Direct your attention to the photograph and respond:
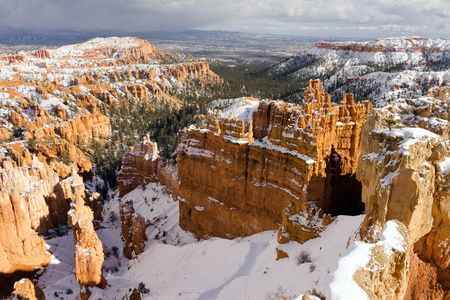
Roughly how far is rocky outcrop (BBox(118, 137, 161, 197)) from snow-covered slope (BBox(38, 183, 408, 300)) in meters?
7.46

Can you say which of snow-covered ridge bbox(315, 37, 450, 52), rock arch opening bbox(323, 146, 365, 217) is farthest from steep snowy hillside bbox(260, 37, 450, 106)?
rock arch opening bbox(323, 146, 365, 217)

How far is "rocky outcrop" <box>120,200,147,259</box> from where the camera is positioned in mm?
26422

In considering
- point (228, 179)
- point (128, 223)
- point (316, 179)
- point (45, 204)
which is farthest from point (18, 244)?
point (316, 179)

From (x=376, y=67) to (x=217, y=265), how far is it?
150427 millimetres

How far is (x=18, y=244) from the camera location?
76.6ft

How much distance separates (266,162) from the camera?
2139 centimetres

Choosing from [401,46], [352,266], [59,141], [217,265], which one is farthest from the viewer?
[401,46]

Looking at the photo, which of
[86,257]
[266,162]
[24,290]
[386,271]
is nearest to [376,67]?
[266,162]

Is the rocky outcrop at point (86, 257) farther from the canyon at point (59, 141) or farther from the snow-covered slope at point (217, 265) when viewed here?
the snow-covered slope at point (217, 265)

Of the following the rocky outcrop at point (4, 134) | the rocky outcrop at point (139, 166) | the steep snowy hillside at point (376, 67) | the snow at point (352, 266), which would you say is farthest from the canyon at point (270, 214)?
the steep snowy hillside at point (376, 67)

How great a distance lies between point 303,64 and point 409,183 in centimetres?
18890

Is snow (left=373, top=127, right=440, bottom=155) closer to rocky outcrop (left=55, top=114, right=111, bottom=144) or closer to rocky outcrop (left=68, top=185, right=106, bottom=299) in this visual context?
rocky outcrop (left=68, top=185, right=106, bottom=299)

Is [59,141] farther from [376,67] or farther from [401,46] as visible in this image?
[401,46]

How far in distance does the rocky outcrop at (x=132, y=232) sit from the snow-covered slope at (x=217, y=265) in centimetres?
75
